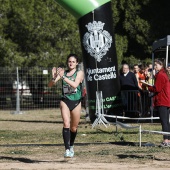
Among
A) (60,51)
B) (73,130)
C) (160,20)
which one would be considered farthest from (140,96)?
(160,20)

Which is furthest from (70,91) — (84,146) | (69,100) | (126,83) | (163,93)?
(126,83)

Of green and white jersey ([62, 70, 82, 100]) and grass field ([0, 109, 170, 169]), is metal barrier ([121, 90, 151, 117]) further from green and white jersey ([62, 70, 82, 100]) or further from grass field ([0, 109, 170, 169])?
green and white jersey ([62, 70, 82, 100])

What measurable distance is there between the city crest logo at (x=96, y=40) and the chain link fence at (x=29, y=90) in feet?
31.3

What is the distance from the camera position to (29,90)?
28.7 m

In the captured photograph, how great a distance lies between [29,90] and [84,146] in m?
15.8

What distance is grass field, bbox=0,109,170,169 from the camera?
1116cm

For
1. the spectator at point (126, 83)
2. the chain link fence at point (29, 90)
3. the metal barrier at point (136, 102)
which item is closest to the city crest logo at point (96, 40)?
the spectator at point (126, 83)

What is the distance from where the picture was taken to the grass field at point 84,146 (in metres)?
11.2

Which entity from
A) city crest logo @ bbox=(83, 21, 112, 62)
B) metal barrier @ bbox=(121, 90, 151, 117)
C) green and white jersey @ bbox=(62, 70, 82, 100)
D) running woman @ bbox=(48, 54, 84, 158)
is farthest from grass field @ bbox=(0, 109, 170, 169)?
city crest logo @ bbox=(83, 21, 112, 62)

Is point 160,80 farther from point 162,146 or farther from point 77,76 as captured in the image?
point 77,76

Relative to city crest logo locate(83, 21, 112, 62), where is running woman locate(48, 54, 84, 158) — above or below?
below

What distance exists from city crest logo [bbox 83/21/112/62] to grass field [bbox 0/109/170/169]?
7.27ft

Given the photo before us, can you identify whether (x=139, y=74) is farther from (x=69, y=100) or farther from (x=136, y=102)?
(x=69, y=100)

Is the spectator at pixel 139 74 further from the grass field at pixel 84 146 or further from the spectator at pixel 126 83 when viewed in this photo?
the grass field at pixel 84 146
